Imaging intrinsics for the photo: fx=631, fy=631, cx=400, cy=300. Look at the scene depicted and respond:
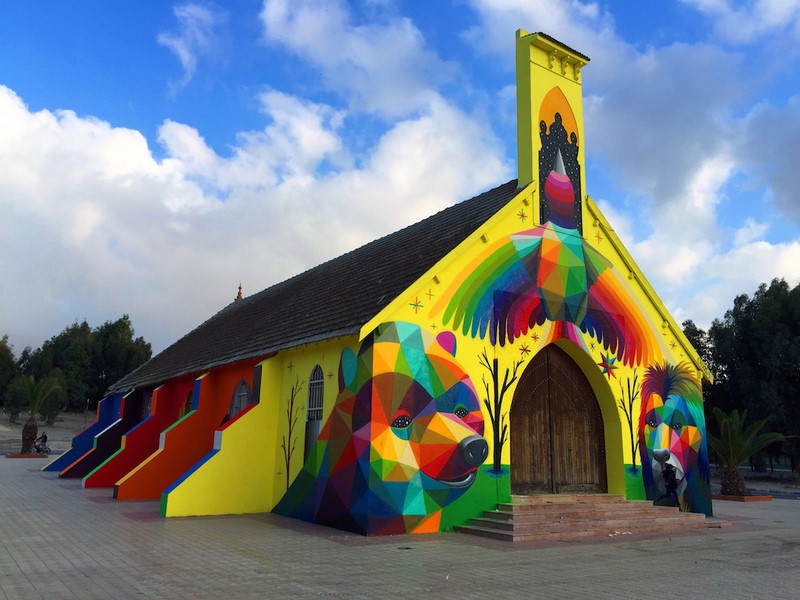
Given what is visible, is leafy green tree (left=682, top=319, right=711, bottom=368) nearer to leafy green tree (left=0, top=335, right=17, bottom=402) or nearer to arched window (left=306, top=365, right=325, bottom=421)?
arched window (left=306, top=365, right=325, bottom=421)

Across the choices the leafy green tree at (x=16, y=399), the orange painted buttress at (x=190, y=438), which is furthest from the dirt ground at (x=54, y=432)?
the orange painted buttress at (x=190, y=438)

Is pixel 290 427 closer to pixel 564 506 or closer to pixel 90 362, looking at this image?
pixel 564 506

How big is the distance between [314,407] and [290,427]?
1.03 metres

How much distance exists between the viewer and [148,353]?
75312mm

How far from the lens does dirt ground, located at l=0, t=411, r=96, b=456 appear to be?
135 ft

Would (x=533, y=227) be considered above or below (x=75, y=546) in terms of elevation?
above

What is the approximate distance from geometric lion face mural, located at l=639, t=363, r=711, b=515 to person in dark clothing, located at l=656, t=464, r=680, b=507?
0.09m

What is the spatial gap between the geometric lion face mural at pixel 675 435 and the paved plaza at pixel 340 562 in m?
1.97

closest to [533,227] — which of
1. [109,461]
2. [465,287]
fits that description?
[465,287]

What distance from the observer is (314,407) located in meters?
13.3

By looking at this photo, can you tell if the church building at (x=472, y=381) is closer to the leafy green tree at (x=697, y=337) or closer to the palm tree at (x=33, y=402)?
the palm tree at (x=33, y=402)

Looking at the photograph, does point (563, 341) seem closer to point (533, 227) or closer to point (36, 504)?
point (533, 227)

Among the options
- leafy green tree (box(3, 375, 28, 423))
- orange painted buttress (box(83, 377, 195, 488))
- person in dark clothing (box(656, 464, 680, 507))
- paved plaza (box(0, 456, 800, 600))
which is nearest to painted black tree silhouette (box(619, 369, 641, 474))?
person in dark clothing (box(656, 464, 680, 507))

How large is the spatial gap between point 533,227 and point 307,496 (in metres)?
7.58
